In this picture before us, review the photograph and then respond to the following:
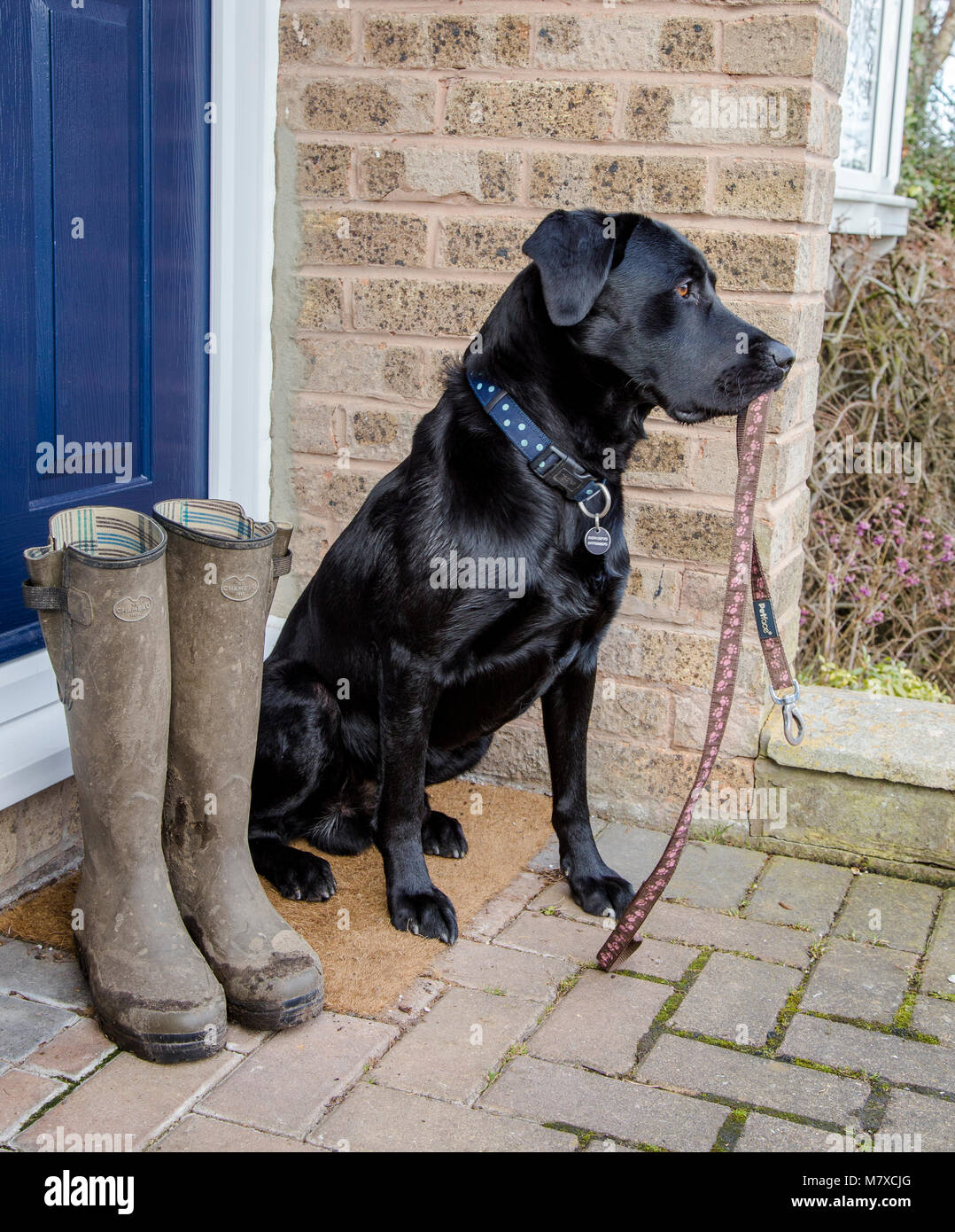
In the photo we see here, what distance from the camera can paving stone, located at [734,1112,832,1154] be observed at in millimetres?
1987

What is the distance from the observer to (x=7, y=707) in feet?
8.80

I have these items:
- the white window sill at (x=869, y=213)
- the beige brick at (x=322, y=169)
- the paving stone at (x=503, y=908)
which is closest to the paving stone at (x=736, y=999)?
the paving stone at (x=503, y=908)

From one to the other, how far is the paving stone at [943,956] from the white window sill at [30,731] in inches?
72.8

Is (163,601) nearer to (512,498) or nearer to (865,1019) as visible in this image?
(512,498)

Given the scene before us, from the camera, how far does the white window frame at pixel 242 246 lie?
3.26 meters

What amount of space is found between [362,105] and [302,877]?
1.98 metres

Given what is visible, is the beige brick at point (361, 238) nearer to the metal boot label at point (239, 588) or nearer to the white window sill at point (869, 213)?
the metal boot label at point (239, 588)

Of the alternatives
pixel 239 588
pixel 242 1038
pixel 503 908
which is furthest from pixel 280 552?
pixel 503 908

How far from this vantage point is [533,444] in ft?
8.32

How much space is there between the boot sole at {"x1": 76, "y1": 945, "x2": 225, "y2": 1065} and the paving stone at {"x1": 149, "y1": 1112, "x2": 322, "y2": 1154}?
0.51ft

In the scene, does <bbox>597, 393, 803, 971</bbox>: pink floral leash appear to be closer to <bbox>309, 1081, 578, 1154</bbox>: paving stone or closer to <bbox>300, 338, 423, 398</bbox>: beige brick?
<bbox>309, 1081, 578, 1154</bbox>: paving stone

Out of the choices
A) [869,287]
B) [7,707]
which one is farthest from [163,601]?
[869,287]
